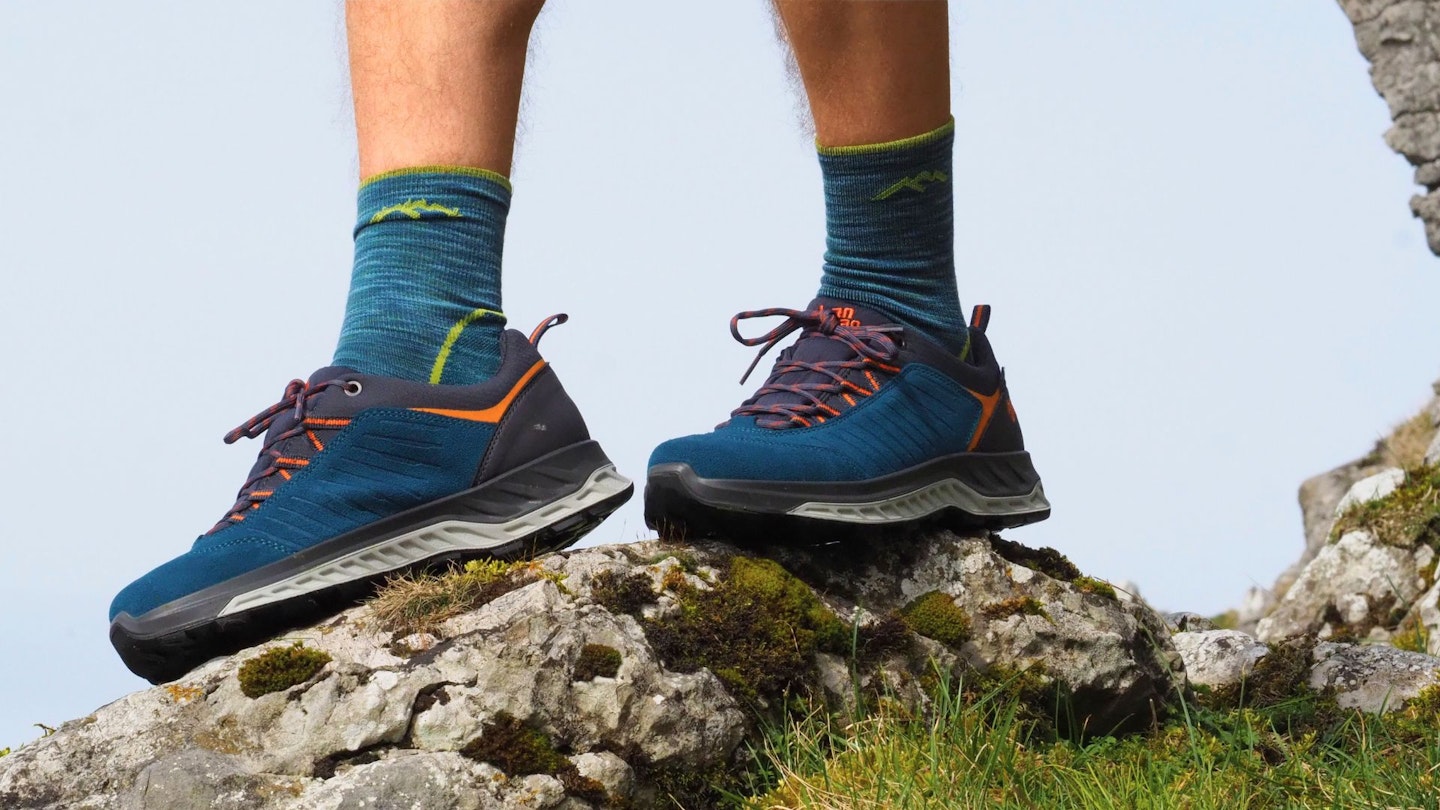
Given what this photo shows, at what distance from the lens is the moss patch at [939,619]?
9.17 feet

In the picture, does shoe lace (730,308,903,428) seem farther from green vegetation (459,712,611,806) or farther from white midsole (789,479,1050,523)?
green vegetation (459,712,611,806)

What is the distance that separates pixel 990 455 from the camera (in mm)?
3199

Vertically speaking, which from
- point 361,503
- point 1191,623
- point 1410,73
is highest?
point 1410,73

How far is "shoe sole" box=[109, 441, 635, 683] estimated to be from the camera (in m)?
2.51

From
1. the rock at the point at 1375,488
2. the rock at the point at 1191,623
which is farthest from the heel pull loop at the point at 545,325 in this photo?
the rock at the point at 1375,488

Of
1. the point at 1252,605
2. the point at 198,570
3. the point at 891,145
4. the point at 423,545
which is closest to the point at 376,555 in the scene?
the point at 423,545

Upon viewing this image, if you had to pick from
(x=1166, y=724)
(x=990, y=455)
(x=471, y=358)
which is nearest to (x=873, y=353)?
(x=990, y=455)

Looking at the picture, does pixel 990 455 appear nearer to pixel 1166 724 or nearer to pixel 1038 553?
pixel 1038 553

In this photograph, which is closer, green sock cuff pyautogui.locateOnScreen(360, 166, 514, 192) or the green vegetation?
the green vegetation

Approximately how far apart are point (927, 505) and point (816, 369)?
1.28 ft

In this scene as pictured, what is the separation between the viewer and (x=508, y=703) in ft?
7.41

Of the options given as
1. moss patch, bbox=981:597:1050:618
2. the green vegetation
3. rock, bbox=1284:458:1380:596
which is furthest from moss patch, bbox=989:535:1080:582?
rock, bbox=1284:458:1380:596

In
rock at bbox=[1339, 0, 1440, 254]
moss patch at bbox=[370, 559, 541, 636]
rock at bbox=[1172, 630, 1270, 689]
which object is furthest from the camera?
rock at bbox=[1339, 0, 1440, 254]

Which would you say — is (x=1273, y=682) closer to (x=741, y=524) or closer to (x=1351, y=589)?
(x=741, y=524)
